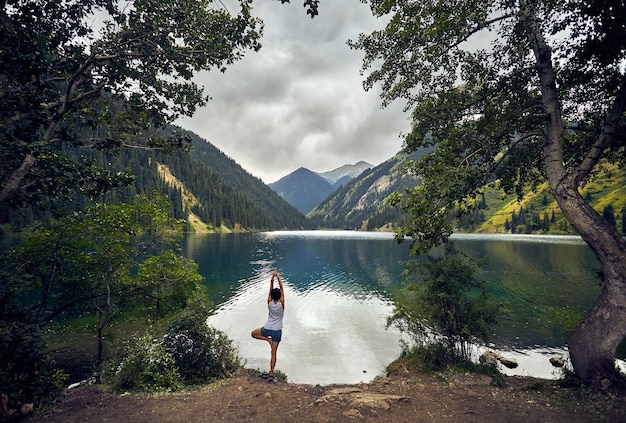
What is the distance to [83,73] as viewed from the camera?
30.8 feet

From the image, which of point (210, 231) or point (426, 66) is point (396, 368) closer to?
point (426, 66)

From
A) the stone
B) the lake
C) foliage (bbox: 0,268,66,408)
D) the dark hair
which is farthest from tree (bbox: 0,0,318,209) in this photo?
the stone

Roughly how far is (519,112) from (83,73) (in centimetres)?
1447

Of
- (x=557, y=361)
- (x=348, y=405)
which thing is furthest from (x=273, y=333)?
(x=557, y=361)

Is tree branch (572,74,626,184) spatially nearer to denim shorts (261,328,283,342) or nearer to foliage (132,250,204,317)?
denim shorts (261,328,283,342)

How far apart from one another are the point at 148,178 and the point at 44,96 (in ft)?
616

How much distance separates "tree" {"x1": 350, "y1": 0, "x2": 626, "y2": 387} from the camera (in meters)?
8.70

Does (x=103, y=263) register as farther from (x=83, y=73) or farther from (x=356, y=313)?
(x=356, y=313)

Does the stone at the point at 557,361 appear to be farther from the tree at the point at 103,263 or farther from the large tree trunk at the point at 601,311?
the tree at the point at 103,263

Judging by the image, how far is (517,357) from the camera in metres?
20.1

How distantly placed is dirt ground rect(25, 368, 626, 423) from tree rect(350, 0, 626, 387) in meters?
1.43

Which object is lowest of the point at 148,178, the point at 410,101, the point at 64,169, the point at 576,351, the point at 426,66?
the point at 576,351

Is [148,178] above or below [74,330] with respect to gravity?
above

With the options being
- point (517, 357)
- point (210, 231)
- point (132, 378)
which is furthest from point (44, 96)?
point (210, 231)
